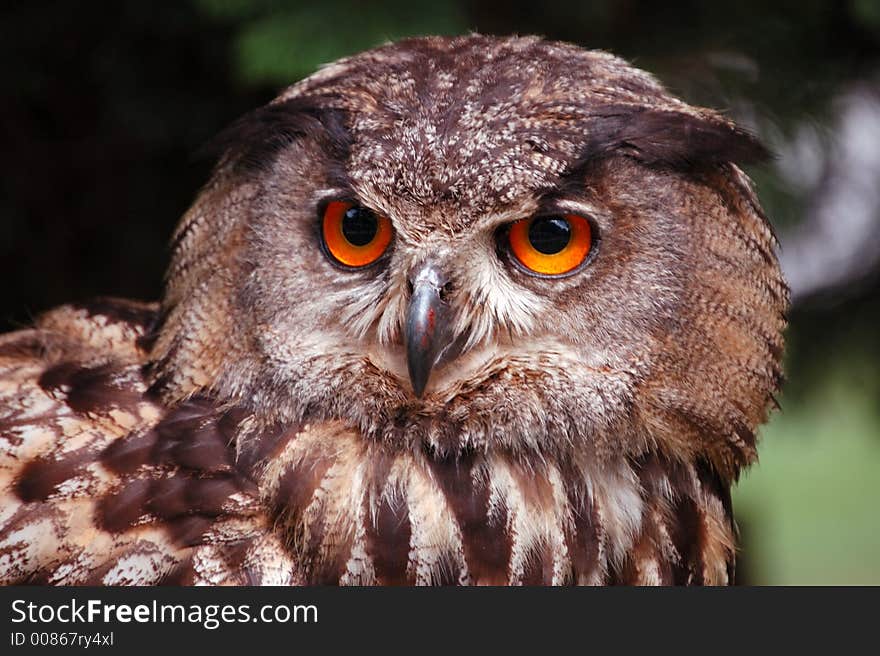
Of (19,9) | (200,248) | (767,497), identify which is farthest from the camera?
(767,497)

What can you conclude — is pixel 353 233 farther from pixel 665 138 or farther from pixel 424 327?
pixel 665 138

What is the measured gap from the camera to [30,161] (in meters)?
2.99

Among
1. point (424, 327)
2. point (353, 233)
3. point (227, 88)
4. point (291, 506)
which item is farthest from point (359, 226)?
point (227, 88)

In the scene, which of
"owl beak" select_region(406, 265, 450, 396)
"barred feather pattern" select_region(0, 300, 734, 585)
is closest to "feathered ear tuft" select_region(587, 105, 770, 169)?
"owl beak" select_region(406, 265, 450, 396)

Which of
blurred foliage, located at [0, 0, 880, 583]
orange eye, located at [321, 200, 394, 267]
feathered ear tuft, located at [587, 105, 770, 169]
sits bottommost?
orange eye, located at [321, 200, 394, 267]

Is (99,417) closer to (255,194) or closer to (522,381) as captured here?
(255,194)

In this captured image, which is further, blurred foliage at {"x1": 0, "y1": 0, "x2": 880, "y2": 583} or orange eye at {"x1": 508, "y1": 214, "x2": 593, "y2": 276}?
blurred foliage at {"x1": 0, "y1": 0, "x2": 880, "y2": 583}

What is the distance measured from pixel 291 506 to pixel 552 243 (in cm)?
54

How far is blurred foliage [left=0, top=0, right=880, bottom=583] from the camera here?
227 cm

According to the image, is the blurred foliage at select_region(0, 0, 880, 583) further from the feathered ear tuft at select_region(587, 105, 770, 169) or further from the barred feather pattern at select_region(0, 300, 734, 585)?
the barred feather pattern at select_region(0, 300, 734, 585)

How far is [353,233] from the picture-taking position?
155 cm

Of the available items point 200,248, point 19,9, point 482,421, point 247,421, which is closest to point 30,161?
point 19,9

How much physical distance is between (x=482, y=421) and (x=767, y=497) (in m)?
3.62

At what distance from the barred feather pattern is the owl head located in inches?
1.9
